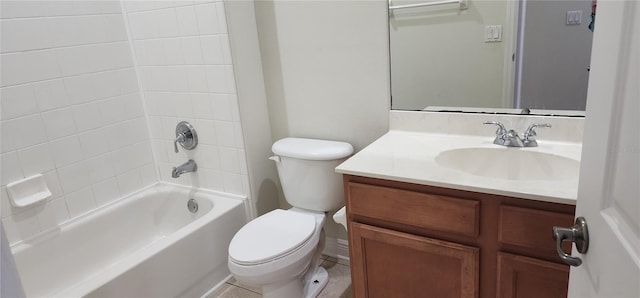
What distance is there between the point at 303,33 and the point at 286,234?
0.96 meters

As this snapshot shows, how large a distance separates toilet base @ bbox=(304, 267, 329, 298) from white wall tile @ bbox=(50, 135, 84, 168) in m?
1.33

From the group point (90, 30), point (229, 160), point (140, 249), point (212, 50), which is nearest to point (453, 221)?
point (229, 160)

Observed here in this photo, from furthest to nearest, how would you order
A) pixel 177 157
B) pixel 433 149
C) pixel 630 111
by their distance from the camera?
pixel 177 157 → pixel 433 149 → pixel 630 111

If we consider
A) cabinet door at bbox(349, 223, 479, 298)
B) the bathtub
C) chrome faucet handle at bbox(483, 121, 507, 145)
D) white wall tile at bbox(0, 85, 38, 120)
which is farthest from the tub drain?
chrome faucet handle at bbox(483, 121, 507, 145)

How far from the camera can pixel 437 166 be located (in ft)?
4.88

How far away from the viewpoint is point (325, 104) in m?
2.11

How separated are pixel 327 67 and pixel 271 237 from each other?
84cm

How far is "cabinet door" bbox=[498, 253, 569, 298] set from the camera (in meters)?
1.23

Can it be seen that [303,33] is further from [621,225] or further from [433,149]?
[621,225]

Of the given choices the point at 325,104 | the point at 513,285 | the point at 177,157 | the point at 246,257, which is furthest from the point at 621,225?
the point at 177,157

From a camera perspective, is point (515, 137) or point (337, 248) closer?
point (515, 137)

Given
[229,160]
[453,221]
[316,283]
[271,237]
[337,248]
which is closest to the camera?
[453,221]

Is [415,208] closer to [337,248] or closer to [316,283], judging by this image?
[316,283]

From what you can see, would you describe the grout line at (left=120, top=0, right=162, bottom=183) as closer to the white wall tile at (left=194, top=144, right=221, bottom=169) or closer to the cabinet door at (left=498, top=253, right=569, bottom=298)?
the white wall tile at (left=194, top=144, right=221, bottom=169)
